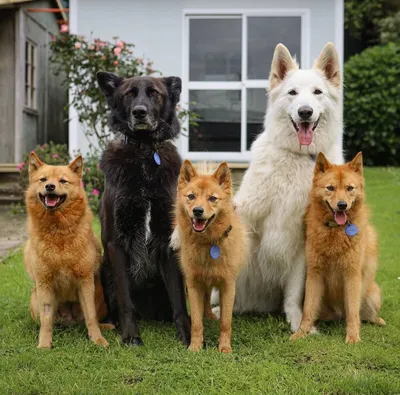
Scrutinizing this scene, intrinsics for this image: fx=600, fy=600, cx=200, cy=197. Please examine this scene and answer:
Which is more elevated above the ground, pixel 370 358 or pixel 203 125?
pixel 203 125

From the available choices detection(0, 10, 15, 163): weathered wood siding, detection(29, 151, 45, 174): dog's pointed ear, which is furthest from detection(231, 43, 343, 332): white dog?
detection(0, 10, 15, 163): weathered wood siding

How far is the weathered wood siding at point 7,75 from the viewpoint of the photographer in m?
11.1

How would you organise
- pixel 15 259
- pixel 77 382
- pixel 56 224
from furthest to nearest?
pixel 15 259, pixel 56 224, pixel 77 382

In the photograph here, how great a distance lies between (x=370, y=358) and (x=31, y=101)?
33.7 feet

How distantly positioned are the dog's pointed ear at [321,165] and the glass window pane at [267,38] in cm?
649

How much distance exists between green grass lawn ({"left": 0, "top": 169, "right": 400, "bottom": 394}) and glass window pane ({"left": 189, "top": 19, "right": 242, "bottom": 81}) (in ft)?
20.8

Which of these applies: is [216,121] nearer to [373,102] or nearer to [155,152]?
[373,102]

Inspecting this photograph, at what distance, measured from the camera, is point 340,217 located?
399 cm

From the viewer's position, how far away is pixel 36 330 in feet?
14.3

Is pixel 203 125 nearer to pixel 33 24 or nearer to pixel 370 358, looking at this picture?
pixel 33 24

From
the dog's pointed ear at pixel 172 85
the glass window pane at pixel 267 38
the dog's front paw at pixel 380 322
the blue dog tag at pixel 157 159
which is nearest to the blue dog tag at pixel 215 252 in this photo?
the blue dog tag at pixel 157 159

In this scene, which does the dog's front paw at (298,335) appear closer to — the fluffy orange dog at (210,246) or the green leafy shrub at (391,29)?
the fluffy orange dog at (210,246)

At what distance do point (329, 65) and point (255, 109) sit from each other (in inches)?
236

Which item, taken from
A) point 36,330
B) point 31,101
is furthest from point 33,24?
point 36,330
